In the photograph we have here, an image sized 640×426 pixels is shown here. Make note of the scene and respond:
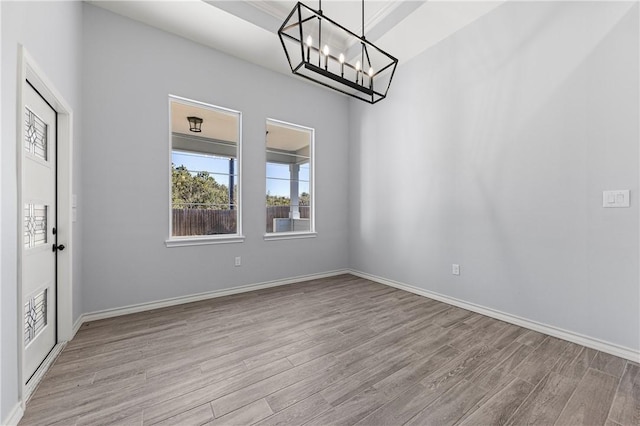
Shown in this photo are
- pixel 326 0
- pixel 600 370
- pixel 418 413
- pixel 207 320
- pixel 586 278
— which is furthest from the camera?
pixel 326 0

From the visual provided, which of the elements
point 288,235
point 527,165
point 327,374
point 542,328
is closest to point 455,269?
point 542,328

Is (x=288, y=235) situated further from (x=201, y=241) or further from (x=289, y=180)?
(x=201, y=241)

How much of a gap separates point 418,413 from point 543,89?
2.97 metres

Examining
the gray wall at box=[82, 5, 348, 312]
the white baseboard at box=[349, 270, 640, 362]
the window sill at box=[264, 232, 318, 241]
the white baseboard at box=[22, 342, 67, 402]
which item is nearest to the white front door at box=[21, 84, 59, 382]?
the white baseboard at box=[22, 342, 67, 402]

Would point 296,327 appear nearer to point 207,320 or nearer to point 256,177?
point 207,320

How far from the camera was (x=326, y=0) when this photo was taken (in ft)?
9.98

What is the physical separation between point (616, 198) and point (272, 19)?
3812mm

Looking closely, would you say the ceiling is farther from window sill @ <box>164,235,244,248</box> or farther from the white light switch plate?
window sill @ <box>164,235,244,248</box>

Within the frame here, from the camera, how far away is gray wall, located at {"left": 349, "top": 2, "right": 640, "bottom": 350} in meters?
2.16

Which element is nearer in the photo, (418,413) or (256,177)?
(418,413)

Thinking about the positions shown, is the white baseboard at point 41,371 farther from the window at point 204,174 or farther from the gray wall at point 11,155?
the window at point 204,174

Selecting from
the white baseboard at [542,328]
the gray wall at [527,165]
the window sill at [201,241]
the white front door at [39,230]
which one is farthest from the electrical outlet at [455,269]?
the white front door at [39,230]

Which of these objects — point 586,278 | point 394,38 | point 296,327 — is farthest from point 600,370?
point 394,38

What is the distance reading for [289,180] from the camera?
4.41m
